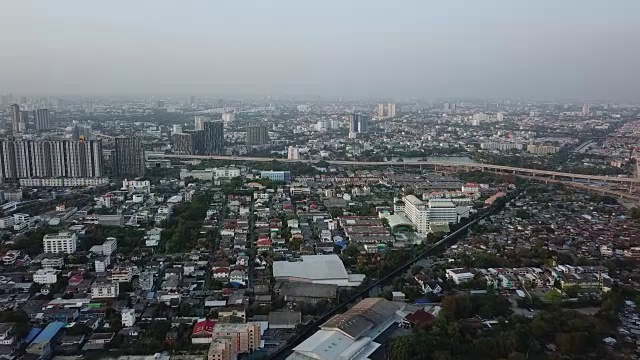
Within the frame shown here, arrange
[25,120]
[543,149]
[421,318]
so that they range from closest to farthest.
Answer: [421,318], [543,149], [25,120]

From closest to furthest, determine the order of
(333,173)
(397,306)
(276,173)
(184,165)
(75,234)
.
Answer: (397,306)
(75,234)
(276,173)
(333,173)
(184,165)

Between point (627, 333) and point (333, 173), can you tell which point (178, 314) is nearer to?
point (627, 333)

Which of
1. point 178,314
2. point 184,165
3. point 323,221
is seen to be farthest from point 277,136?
point 178,314

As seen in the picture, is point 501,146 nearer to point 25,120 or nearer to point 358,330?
point 358,330

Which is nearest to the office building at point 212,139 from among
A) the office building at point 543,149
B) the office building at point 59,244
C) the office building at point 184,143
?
the office building at point 184,143

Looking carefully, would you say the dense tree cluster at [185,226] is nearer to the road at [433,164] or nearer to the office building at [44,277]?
the office building at [44,277]

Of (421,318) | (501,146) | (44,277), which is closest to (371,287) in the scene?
(421,318)
